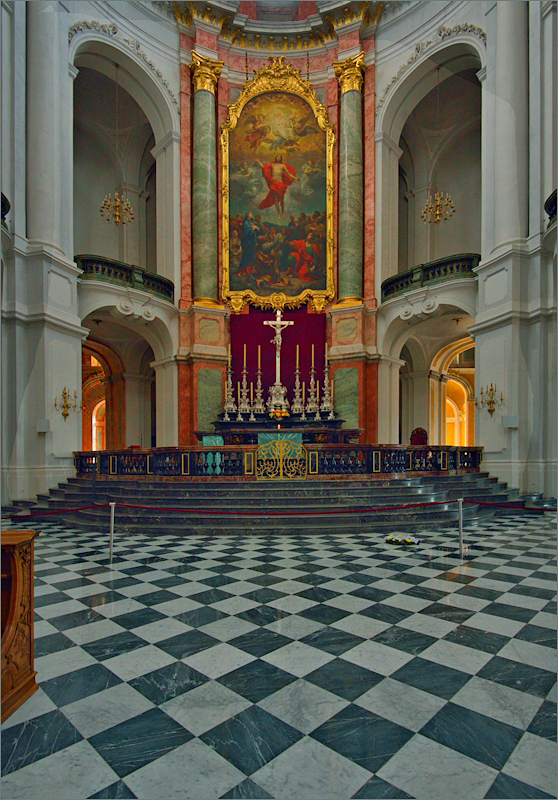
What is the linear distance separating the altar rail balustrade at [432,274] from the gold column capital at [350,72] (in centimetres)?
628

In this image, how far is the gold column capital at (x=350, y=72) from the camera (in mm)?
15258

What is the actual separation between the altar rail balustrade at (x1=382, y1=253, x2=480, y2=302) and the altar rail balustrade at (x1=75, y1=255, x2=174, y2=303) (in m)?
6.55

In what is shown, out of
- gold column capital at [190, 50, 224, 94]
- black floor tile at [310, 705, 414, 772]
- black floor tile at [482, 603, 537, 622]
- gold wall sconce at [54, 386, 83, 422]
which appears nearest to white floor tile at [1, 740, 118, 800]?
black floor tile at [310, 705, 414, 772]

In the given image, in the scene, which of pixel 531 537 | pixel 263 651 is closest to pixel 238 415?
pixel 531 537

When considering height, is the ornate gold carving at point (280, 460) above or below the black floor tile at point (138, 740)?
above

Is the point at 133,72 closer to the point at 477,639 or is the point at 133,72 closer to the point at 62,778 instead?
the point at 477,639

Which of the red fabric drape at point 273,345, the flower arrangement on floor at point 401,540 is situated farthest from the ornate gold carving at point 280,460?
the red fabric drape at point 273,345

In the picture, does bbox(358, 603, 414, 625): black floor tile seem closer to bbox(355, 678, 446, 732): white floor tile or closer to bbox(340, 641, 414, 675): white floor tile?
bbox(340, 641, 414, 675): white floor tile

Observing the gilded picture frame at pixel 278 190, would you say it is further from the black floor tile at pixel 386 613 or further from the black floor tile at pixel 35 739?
the black floor tile at pixel 35 739

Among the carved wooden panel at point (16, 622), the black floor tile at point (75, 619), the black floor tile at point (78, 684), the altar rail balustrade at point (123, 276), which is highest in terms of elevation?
the altar rail balustrade at point (123, 276)

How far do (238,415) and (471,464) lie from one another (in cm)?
628

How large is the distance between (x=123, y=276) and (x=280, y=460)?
24.6ft

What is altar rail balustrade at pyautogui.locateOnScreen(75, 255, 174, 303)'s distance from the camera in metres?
12.6

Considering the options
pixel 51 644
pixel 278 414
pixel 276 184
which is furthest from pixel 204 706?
pixel 276 184
